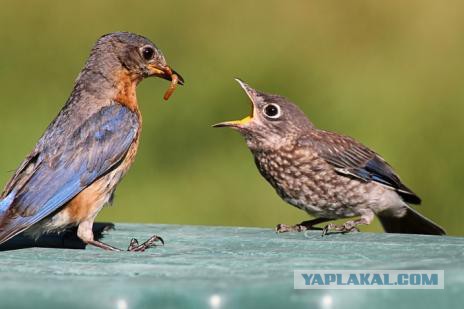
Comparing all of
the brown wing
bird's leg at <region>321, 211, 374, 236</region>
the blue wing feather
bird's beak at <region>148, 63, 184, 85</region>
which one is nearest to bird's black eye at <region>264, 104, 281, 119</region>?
the brown wing

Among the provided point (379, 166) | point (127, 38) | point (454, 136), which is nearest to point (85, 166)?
point (127, 38)

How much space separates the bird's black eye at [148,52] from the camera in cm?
782

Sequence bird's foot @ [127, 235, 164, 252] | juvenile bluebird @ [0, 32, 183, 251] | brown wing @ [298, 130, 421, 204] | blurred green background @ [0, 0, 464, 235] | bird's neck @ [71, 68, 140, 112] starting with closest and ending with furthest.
Answer: 1. bird's foot @ [127, 235, 164, 252]
2. juvenile bluebird @ [0, 32, 183, 251]
3. bird's neck @ [71, 68, 140, 112]
4. brown wing @ [298, 130, 421, 204]
5. blurred green background @ [0, 0, 464, 235]

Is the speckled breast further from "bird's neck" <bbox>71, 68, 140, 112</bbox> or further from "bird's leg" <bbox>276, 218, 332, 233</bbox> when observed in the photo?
"bird's neck" <bbox>71, 68, 140, 112</bbox>

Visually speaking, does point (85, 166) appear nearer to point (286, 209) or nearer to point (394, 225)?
point (394, 225)

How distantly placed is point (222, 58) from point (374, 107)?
139 cm

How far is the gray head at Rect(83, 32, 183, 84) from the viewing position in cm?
776

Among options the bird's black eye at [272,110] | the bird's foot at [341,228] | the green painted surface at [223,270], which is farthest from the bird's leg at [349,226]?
the bird's black eye at [272,110]

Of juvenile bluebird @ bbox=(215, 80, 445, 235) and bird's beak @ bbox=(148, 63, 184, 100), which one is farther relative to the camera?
juvenile bluebird @ bbox=(215, 80, 445, 235)

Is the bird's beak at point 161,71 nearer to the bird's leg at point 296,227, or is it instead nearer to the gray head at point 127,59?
the gray head at point 127,59

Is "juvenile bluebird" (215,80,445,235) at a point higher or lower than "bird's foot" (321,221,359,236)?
higher

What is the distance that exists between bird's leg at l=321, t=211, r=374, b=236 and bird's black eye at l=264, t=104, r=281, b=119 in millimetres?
879

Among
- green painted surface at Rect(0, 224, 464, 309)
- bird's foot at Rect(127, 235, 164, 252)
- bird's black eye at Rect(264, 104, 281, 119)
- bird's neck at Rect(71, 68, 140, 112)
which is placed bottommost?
green painted surface at Rect(0, 224, 464, 309)

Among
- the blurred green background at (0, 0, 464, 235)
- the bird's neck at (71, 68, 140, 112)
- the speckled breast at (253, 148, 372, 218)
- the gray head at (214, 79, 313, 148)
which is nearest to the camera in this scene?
the bird's neck at (71, 68, 140, 112)
